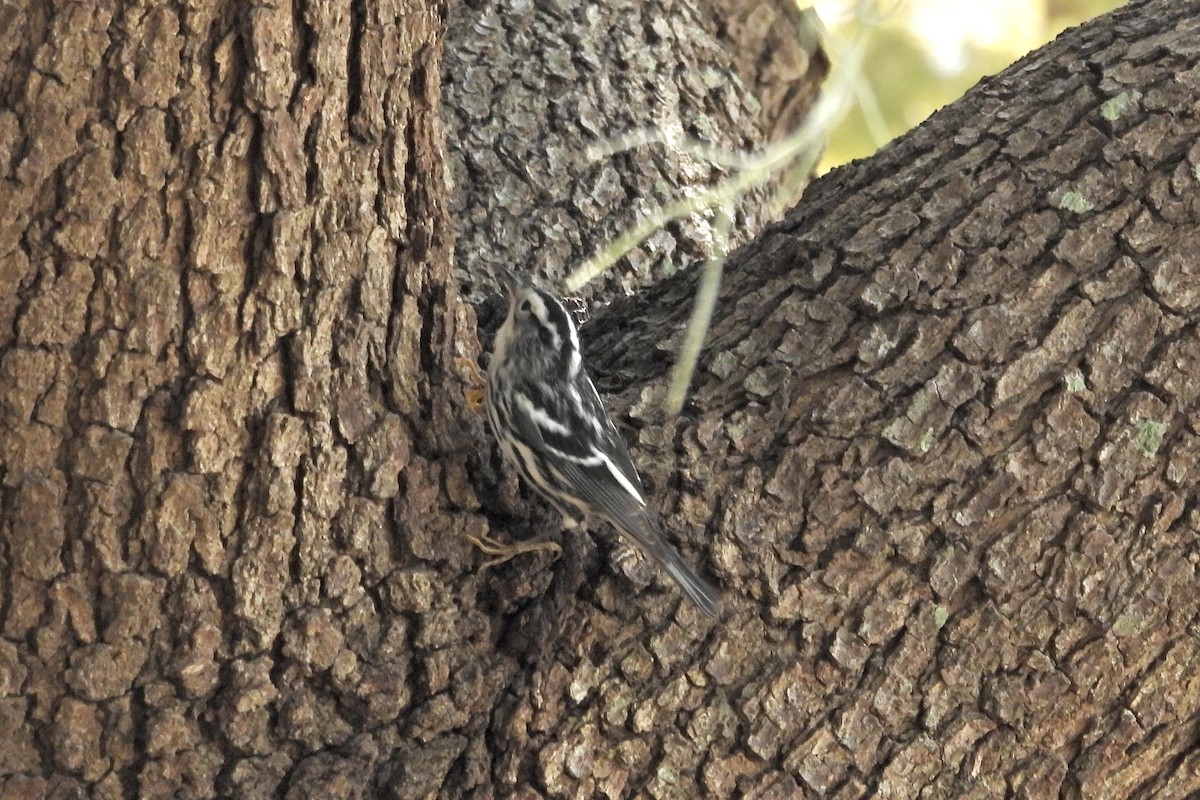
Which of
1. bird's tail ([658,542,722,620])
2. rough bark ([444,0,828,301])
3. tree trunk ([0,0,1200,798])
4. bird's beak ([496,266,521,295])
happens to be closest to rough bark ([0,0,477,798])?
tree trunk ([0,0,1200,798])

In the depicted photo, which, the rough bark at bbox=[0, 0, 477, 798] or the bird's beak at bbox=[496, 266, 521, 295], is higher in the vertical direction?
the rough bark at bbox=[0, 0, 477, 798]

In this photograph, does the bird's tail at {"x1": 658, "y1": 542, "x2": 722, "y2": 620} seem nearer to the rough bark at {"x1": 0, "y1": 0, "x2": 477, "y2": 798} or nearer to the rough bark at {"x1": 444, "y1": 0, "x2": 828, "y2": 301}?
the rough bark at {"x1": 0, "y1": 0, "x2": 477, "y2": 798}

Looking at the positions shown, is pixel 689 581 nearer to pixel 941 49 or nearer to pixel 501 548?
pixel 501 548

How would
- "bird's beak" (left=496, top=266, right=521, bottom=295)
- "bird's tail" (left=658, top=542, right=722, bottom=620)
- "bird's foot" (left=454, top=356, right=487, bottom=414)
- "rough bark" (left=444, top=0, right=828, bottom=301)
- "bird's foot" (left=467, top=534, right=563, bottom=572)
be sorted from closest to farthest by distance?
1. "bird's tail" (left=658, top=542, right=722, bottom=620)
2. "bird's foot" (left=467, top=534, right=563, bottom=572)
3. "bird's foot" (left=454, top=356, right=487, bottom=414)
4. "bird's beak" (left=496, top=266, right=521, bottom=295)
5. "rough bark" (left=444, top=0, right=828, bottom=301)

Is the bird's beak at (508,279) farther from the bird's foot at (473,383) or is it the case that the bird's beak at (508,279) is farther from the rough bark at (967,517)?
the rough bark at (967,517)

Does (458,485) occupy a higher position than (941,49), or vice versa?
(458,485)

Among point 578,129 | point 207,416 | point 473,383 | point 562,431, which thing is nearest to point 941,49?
point 578,129

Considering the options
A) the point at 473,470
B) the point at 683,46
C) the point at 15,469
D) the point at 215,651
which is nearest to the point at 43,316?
the point at 15,469
